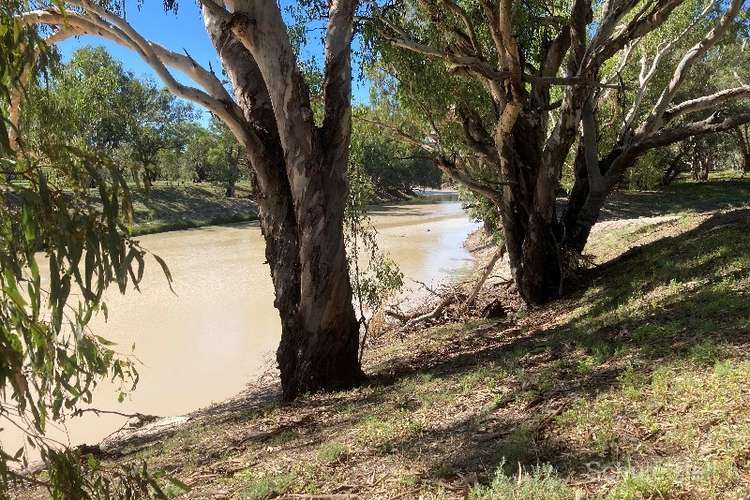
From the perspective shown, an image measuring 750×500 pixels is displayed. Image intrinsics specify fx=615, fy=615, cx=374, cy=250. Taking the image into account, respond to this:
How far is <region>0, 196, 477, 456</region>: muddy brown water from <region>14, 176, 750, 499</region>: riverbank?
1.30m

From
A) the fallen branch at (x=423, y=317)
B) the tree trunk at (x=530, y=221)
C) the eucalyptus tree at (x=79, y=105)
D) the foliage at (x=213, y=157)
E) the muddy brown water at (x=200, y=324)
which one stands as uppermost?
the foliage at (x=213, y=157)

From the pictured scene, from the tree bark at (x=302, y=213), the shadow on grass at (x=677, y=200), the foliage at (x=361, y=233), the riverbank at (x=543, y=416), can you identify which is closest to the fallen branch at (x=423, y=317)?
the foliage at (x=361, y=233)

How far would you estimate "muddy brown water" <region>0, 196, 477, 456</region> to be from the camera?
297 inches

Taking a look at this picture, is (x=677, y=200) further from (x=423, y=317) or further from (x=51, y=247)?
(x=51, y=247)

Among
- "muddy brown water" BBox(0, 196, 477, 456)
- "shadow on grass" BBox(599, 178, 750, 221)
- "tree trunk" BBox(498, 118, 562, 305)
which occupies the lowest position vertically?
"muddy brown water" BBox(0, 196, 477, 456)

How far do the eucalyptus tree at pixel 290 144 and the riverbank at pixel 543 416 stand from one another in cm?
45

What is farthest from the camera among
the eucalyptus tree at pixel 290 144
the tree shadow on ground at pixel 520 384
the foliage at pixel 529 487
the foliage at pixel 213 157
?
the foliage at pixel 213 157

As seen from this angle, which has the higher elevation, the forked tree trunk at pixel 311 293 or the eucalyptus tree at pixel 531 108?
the eucalyptus tree at pixel 531 108

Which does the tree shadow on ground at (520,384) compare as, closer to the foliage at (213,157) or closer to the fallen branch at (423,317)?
the fallen branch at (423,317)

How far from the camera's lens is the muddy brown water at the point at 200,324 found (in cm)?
755

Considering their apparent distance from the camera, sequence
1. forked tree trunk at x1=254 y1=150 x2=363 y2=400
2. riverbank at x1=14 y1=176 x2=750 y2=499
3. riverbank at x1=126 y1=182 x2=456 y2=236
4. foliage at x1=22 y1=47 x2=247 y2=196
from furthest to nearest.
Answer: riverbank at x1=126 y1=182 x2=456 y2=236 → foliage at x1=22 y1=47 x2=247 y2=196 → forked tree trunk at x1=254 y1=150 x2=363 y2=400 → riverbank at x1=14 y1=176 x2=750 y2=499

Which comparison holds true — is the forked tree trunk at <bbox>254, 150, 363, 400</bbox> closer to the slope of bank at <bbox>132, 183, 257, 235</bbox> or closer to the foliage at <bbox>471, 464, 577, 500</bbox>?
the foliage at <bbox>471, 464, 577, 500</bbox>

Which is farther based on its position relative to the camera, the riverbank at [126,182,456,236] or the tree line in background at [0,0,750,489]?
the riverbank at [126,182,456,236]

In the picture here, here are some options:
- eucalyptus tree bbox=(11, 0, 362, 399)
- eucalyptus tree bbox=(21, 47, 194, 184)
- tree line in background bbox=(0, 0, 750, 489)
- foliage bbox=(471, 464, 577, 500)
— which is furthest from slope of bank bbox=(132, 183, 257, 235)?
foliage bbox=(471, 464, 577, 500)
